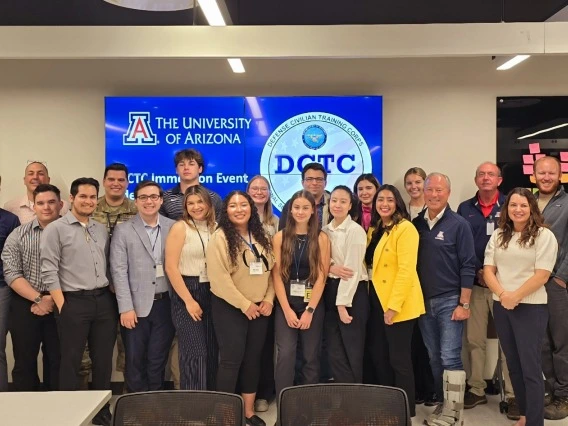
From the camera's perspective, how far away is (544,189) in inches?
151

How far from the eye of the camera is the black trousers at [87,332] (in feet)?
10.8

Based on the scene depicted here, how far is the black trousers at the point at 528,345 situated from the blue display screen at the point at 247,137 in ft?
5.98

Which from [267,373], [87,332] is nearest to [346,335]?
[267,373]

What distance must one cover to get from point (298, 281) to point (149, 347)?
1069mm

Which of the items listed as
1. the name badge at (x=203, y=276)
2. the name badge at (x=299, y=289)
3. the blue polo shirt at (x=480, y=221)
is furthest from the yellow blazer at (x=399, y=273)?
the name badge at (x=203, y=276)

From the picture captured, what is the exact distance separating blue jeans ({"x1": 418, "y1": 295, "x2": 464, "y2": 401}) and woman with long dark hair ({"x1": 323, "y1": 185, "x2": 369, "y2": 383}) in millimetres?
447

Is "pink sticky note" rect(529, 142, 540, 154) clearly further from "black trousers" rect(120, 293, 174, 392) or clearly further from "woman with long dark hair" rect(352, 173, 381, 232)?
"black trousers" rect(120, 293, 174, 392)

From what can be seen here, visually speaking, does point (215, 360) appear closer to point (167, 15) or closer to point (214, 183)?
point (214, 183)

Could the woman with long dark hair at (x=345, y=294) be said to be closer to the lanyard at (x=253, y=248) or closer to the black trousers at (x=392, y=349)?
the black trousers at (x=392, y=349)

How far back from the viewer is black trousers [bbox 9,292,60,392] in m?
3.59

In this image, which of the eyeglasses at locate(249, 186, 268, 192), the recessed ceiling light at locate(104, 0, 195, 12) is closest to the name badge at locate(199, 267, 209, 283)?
the eyeglasses at locate(249, 186, 268, 192)

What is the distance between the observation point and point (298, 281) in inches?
134

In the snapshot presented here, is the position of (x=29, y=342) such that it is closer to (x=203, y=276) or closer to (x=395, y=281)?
(x=203, y=276)

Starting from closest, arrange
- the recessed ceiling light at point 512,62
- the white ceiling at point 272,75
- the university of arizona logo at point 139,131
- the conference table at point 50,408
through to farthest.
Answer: the conference table at point 50,408
the recessed ceiling light at point 512,62
the university of arizona logo at point 139,131
the white ceiling at point 272,75
